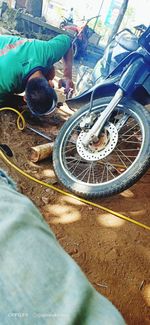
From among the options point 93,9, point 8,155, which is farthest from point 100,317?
point 93,9

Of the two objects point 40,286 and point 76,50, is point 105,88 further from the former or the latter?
point 76,50

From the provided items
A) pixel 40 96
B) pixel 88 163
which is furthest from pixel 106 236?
pixel 40 96

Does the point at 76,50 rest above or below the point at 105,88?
below

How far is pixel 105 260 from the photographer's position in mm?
1738

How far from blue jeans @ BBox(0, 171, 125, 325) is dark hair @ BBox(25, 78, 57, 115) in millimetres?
2670

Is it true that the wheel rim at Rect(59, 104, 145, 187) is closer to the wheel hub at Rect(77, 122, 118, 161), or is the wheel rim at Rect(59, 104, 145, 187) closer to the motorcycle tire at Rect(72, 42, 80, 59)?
the wheel hub at Rect(77, 122, 118, 161)

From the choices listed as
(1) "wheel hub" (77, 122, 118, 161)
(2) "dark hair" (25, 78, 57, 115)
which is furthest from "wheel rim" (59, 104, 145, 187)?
(2) "dark hair" (25, 78, 57, 115)

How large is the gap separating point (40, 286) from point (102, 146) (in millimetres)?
1794

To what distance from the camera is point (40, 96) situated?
3.26m

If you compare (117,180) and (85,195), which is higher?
(117,180)

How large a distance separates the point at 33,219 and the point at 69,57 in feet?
11.7

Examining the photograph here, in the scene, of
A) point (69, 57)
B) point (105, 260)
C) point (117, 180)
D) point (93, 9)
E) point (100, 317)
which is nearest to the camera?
point (100, 317)

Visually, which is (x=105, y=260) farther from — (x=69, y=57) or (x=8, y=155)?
(x=69, y=57)

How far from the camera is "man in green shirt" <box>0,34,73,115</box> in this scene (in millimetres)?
3182
